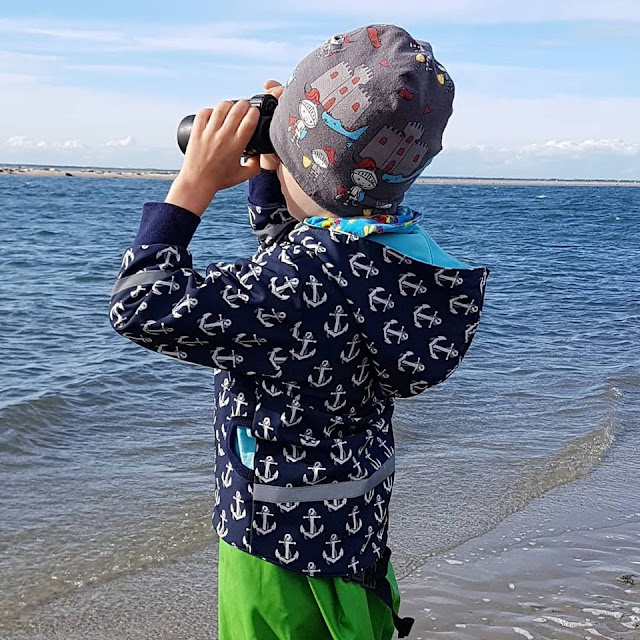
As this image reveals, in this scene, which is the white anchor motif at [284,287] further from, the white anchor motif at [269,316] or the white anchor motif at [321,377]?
the white anchor motif at [321,377]

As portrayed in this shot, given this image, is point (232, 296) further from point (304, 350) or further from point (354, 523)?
point (354, 523)

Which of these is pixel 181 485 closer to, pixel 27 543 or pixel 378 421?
pixel 27 543

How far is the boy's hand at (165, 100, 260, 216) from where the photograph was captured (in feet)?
5.52

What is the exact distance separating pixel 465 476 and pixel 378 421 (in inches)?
141

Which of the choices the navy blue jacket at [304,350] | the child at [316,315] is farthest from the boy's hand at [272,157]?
the navy blue jacket at [304,350]

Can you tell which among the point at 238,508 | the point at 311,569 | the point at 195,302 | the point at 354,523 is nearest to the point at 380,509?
the point at 354,523

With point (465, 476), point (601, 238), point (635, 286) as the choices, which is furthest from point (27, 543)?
point (601, 238)

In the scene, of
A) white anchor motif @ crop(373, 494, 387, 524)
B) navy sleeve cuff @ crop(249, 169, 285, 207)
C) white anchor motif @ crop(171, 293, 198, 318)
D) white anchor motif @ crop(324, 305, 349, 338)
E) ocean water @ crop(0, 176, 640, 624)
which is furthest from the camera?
ocean water @ crop(0, 176, 640, 624)

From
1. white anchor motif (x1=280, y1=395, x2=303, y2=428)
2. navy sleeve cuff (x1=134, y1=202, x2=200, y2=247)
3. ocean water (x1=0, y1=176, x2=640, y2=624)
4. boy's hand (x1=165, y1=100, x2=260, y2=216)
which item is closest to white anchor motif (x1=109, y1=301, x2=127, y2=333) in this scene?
navy sleeve cuff (x1=134, y1=202, x2=200, y2=247)

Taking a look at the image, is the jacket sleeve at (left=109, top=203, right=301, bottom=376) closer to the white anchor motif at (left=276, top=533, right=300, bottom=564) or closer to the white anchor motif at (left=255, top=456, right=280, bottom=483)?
the white anchor motif at (left=255, top=456, right=280, bottom=483)

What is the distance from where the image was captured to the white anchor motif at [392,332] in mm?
1683

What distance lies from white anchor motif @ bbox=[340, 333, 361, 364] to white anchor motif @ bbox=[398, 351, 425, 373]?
0.08m

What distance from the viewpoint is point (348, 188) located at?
5.48 feet

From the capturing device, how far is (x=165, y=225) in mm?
1627
